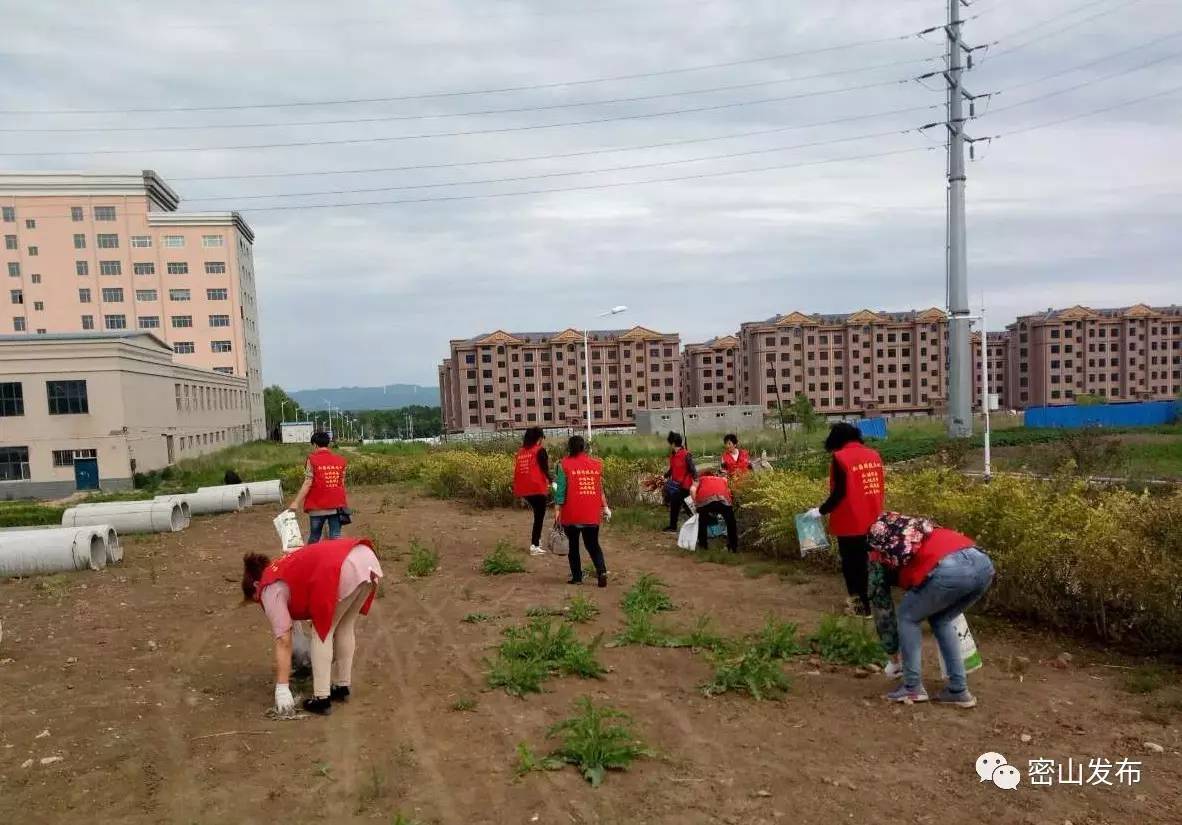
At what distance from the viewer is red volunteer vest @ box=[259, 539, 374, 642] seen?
194 inches

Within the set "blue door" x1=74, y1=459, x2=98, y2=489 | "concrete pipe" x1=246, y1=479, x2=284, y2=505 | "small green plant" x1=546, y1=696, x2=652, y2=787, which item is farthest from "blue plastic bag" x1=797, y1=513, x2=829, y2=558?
"blue door" x1=74, y1=459, x2=98, y2=489

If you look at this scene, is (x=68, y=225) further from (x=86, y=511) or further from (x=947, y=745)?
(x=947, y=745)

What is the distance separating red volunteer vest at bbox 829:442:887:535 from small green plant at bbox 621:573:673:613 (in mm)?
1876

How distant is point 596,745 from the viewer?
13.9ft

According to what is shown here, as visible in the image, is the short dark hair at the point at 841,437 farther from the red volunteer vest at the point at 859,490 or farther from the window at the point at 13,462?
the window at the point at 13,462

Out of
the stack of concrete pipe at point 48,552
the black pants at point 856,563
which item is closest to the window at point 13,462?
the stack of concrete pipe at point 48,552

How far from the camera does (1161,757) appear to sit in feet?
13.7

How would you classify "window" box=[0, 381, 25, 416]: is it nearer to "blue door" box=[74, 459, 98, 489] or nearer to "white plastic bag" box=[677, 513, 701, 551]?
"blue door" box=[74, 459, 98, 489]

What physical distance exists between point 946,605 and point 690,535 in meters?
5.97

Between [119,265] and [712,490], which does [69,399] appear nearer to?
[712,490]

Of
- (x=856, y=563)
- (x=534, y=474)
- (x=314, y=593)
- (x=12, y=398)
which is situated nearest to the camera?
(x=314, y=593)

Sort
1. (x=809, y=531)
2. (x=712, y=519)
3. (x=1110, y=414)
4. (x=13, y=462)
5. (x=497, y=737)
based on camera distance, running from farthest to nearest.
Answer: (x=1110, y=414) → (x=13, y=462) → (x=712, y=519) → (x=809, y=531) → (x=497, y=737)

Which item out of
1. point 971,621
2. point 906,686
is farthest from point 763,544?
point 906,686

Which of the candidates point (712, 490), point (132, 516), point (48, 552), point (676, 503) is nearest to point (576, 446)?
point (712, 490)
